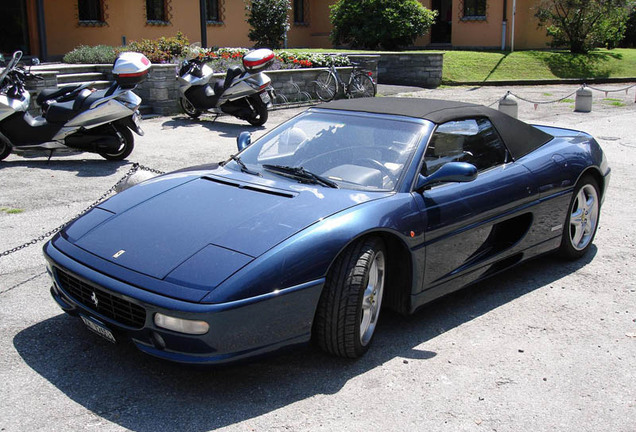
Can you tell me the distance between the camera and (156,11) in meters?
21.7

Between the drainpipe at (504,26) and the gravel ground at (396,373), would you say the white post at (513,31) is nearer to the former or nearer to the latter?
the drainpipe at (504,26)

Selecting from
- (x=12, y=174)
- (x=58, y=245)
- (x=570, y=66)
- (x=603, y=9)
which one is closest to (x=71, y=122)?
(x=12, y=174)

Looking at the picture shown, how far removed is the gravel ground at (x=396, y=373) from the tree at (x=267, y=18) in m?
18.5

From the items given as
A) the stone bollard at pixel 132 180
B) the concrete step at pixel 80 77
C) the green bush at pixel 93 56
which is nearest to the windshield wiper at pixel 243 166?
the stone bollard at pixel 132 180

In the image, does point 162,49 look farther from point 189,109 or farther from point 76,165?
point 76,165

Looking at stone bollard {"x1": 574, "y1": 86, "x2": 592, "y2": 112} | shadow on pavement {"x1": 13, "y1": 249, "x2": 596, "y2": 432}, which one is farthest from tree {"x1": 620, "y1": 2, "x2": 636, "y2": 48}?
shadow on pavement {"x1": 13, "y1": 249, "x2": 596, "y2": 432}

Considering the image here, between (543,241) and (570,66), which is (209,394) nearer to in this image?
(543,241)

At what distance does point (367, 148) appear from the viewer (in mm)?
4539

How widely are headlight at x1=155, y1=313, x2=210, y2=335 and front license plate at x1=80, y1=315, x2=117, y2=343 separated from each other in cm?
35

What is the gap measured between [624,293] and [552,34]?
24.1 m

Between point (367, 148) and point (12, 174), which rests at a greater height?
point (367, 148)

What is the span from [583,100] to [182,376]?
46.8 ft

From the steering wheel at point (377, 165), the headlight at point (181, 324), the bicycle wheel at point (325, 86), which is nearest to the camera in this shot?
the headlight at point (181, 324)

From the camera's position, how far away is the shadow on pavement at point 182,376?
3.30m
